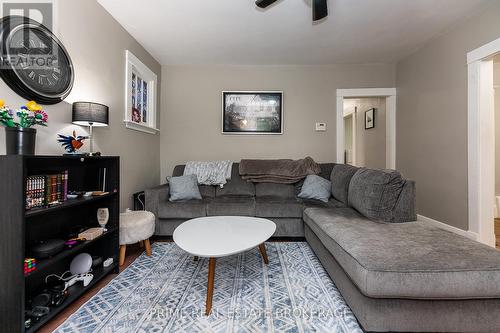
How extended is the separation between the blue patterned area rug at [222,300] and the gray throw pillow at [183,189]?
0.78 metres

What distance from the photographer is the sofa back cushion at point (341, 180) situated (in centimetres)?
248

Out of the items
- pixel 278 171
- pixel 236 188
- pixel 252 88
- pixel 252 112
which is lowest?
pixel 236 188

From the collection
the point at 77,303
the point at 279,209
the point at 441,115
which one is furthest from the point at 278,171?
the point at 77,303

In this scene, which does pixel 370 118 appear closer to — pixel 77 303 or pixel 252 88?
pixel 252 88

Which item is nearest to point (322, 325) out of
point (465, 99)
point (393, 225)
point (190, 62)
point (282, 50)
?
point (393, 225)

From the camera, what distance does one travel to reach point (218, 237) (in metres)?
1.60

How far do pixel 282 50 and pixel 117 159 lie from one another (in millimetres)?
2569

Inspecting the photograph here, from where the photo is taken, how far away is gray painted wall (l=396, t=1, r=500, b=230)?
2451 mm

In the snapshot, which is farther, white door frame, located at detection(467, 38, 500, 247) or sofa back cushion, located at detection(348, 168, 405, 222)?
white door frame, located at detection(467, 38, 500, 247)

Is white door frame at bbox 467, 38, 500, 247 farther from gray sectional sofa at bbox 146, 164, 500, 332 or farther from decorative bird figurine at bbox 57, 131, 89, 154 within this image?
decorative bird figurine at bbox 57, 131, 89, 154

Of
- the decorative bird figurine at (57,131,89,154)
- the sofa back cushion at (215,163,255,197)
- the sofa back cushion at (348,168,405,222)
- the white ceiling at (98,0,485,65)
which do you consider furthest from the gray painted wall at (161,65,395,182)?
the decorative bird figurine at (57,131,89,154)

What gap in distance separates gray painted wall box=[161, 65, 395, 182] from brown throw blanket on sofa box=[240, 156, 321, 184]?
0.52m

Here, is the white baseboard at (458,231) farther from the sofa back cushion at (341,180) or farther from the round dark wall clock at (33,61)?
the round dark wall clock at (33,61)

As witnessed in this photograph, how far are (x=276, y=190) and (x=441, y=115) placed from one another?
2.32 m
